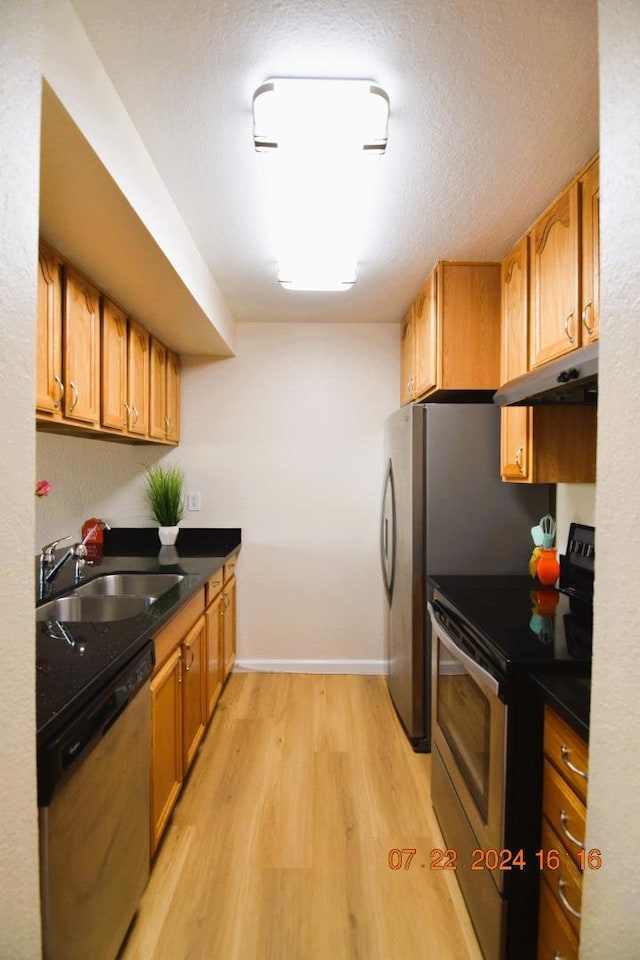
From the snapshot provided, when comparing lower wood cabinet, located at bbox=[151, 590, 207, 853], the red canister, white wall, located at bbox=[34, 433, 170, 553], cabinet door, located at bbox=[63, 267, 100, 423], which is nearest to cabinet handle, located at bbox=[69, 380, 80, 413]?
cabinet door, located at bbox=[63, 267, 100, 423]

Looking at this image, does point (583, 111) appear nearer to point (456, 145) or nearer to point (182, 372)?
point (456, 145)

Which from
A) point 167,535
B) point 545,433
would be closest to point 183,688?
point 167,535

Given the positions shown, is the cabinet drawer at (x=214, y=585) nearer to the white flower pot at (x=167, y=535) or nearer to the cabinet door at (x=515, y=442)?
the white flower pot at (x=167, y=535)

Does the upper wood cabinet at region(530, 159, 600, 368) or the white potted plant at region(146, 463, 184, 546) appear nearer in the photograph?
the upper wood cabinet at region(530, 159, 600, 368)

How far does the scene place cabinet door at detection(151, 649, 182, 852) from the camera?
1479 millimetres

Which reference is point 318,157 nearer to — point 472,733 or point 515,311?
point 515,311

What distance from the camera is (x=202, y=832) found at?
1691mm

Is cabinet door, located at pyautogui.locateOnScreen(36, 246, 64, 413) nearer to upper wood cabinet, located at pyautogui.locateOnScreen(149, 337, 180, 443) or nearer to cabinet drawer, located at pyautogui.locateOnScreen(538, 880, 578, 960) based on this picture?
upper wood cabinet, located at pyautogui.locateOnScreen(149, 337, 180, 443)

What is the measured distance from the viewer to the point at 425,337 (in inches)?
93.5

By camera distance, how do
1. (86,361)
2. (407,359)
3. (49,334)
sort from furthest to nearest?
(407,359)
(86,361)
(49,334)

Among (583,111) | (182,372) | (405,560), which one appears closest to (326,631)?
(405,560)

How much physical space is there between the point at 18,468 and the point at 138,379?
1851mm

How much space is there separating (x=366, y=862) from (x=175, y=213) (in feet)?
8.05

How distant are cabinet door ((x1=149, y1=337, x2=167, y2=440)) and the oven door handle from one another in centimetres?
182
